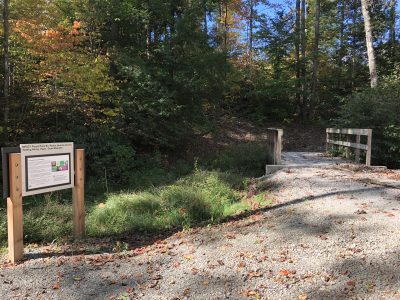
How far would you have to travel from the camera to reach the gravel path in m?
3.60

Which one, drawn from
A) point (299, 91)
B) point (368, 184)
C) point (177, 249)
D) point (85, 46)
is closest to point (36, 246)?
point (177, 249)

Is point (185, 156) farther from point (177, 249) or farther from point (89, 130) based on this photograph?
point (177, 249)

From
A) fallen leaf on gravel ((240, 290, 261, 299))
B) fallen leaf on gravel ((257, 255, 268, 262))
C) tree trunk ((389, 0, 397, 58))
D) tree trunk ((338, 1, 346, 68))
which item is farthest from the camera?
tree trunk ((338, 1, 346, 68))

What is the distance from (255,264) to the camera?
4133mm

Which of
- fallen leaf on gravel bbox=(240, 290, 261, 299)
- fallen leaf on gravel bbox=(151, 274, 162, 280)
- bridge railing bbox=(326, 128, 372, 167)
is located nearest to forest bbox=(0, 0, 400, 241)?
bridge railing bbox=(326, 128, 372, 167)

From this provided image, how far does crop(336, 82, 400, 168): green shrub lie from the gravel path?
5433 millimetres

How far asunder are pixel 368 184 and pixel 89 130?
9536 mm

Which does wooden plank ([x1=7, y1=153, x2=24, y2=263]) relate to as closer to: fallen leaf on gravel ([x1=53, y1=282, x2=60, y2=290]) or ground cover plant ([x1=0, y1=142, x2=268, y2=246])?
ground cover plant ([x1=0, y1=142, x2=268, y2=246])

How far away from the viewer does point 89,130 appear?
13.1 metres

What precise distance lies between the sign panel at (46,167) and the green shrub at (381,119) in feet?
29.2

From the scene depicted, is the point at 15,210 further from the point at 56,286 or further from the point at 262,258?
the point at 262,258

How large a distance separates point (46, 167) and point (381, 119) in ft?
32.0

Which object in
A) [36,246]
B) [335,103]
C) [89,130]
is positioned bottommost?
[36,246]

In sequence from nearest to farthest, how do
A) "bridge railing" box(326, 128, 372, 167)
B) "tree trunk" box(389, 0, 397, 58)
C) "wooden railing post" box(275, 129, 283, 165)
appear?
"bridge railing" box(326, 128, 372, 167), "wooden railing post" box(275, 129, 283, 165), "tree trunk" box(389, 0, 397, 58)
